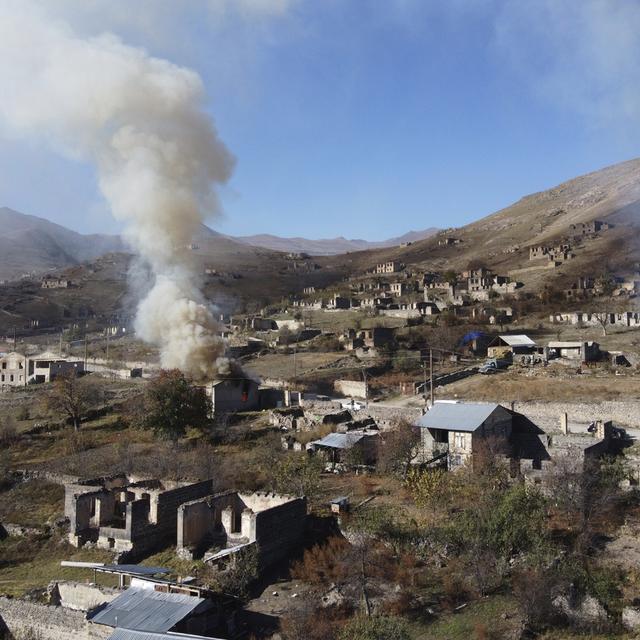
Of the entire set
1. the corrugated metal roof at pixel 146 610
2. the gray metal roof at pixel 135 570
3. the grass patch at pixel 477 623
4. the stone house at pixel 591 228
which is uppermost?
the stone house at pixel 591 228

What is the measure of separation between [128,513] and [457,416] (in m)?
10.4

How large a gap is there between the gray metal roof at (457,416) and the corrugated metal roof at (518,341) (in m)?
16.5

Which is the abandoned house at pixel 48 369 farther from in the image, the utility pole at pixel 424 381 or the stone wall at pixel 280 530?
the stone wall at pixel 280 530

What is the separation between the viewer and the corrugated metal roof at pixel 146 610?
10734 mm

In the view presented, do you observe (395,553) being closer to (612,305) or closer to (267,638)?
(267,638)

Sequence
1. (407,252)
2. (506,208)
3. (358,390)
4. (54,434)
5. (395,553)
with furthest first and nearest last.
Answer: (506,208) < (407,252) < (358,390) < (54,434) < (395,553)

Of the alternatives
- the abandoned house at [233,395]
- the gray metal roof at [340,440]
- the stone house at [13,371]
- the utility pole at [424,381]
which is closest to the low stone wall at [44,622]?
the gray metal roof at [340,440]

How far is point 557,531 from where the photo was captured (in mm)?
14297

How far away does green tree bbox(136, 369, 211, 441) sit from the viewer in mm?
26016

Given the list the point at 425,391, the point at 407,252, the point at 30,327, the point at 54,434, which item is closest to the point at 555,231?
the point at 407,252

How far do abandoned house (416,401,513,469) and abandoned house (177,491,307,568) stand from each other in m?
6.73

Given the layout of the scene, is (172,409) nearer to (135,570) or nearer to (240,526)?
(240,526)

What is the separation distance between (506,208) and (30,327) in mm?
105336

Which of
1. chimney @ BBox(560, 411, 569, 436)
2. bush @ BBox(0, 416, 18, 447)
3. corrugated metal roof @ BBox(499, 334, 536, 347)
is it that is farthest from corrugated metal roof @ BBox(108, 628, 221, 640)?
corrugated metal roof @ BBox(499, 334, 536, 347)
